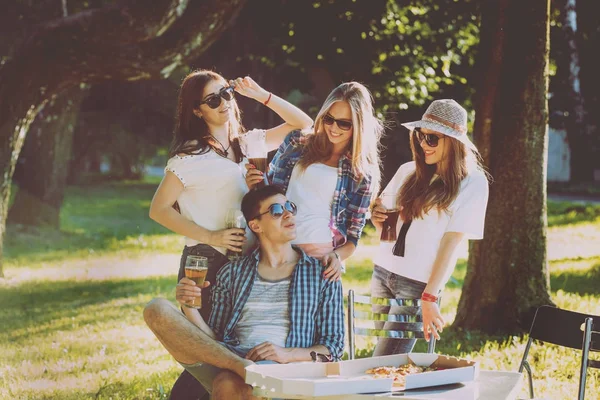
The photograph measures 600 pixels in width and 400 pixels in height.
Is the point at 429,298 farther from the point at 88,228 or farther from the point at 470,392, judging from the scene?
the point at 88,228

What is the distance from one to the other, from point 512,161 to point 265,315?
4305mm

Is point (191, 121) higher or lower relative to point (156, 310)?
higher

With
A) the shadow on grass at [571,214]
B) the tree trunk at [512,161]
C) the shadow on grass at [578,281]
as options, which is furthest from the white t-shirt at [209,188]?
the shadow on grass at [571,214]

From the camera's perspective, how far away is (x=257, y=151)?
5078mm

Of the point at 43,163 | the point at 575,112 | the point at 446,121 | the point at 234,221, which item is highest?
the point at 575,112

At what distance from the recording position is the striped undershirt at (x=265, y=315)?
445cm

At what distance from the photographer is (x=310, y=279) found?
450cm

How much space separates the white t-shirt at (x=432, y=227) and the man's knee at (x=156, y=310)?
138cm

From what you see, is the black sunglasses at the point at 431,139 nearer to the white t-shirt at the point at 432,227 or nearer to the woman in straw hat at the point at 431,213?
the woman in straw hat at the point at 431,213

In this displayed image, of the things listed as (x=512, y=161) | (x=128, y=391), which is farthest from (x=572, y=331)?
(x=512, y=161)

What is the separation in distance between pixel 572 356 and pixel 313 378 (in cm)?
460

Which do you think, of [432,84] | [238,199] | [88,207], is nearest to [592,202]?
[432,84]

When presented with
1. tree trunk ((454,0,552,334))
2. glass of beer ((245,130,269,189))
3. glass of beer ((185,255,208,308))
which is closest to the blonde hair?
glass of beer ((245,130,269,189))

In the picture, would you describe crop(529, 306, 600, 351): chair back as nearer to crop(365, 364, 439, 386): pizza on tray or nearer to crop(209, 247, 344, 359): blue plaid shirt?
crop(209, 247, 344, 359): blue plaid shirt
